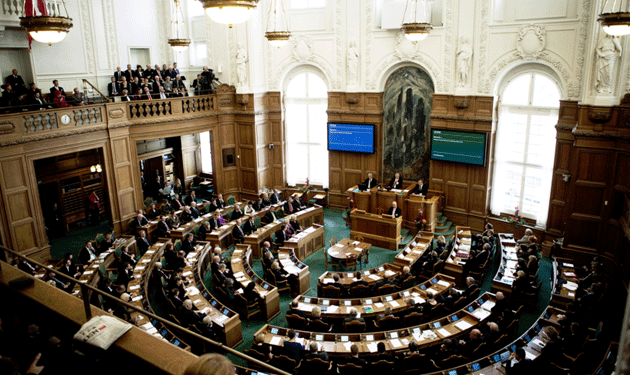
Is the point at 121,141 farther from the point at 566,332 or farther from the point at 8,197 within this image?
the point at 566,332

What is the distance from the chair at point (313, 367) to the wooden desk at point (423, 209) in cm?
885

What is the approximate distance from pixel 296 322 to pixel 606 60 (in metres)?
11.1

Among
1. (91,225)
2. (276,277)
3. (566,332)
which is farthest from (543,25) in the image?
(91,225)

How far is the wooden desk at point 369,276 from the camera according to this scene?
11570 millimetres

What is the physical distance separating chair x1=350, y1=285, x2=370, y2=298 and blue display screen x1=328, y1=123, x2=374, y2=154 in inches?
313

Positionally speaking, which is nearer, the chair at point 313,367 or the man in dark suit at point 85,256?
the chair at point 313,367

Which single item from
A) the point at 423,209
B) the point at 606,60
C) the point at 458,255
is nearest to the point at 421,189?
the point at 423,209

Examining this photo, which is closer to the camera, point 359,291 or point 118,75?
point 359,291

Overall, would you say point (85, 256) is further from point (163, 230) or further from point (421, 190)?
point (421, 190)

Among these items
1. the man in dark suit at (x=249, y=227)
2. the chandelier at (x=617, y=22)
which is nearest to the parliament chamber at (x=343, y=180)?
the man in dark suit at (x=249, y=227)

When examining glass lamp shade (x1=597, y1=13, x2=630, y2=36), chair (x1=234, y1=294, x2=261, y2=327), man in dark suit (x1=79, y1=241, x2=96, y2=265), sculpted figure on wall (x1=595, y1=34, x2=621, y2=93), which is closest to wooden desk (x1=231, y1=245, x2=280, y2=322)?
chair (x1=234, y1=294, x2=261, y2=327)

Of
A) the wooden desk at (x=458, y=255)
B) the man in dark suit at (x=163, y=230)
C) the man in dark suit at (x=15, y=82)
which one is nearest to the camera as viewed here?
the wooden desk at (x=458, y=255)

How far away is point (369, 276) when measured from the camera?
39.3ft

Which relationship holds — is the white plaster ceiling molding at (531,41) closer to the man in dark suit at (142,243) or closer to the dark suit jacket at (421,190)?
the dark suit jacket at (421,190)
